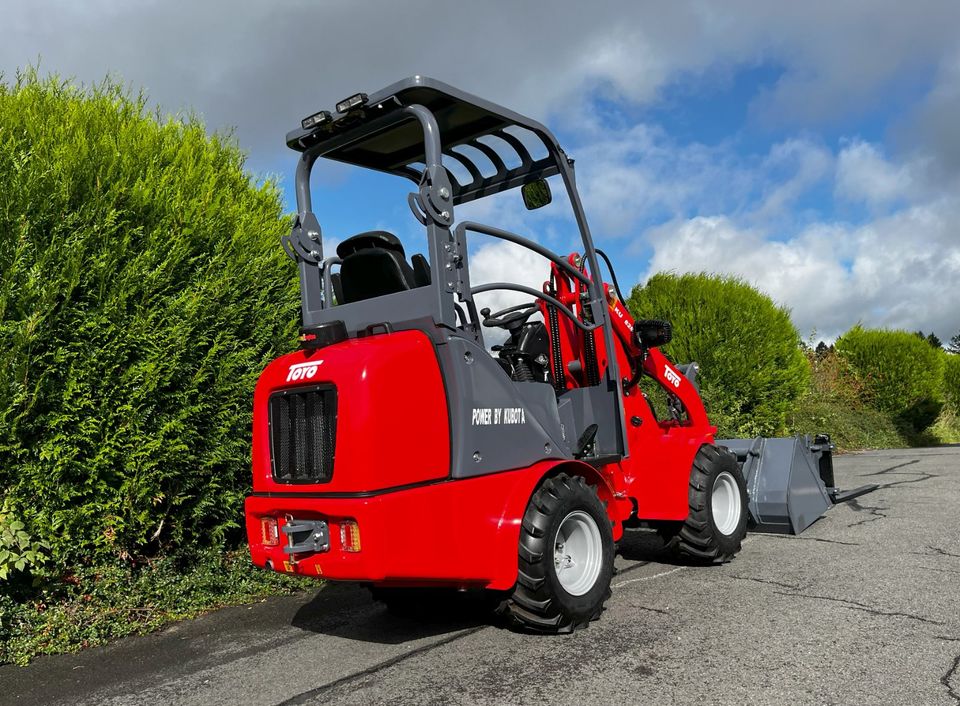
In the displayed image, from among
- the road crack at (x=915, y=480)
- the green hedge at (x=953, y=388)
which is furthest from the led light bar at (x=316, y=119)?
the green hedge at (x=953, y=388)

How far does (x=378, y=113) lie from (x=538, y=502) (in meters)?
2.21

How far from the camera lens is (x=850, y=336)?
18656mm

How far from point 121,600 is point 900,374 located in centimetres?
1736

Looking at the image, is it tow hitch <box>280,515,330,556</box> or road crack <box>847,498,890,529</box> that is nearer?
tow hitch <box>280,515,330,556</box>

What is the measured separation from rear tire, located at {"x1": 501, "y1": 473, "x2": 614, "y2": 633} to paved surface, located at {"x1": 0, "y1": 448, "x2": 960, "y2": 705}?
120mm

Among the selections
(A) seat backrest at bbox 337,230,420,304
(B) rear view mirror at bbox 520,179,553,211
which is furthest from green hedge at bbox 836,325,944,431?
(A) seat backrest at bbox 337,230,420,304

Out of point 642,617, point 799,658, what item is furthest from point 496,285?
point 799,658

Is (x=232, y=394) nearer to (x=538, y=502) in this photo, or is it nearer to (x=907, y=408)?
(x=538, y=502)

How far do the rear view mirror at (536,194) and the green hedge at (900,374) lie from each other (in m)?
15.3

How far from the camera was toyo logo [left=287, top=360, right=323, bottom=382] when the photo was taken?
150 inches

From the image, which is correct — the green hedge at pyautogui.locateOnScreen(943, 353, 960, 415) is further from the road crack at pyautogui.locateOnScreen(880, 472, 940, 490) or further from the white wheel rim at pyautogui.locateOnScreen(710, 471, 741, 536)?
the white wheel rim at pyautogui.locateOnScreen(710, 471, 741, 536)

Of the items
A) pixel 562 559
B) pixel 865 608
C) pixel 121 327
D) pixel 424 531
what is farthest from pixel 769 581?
pixel 121 327

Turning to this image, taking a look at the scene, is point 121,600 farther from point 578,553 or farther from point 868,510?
point 868,510

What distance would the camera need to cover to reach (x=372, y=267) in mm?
4227
